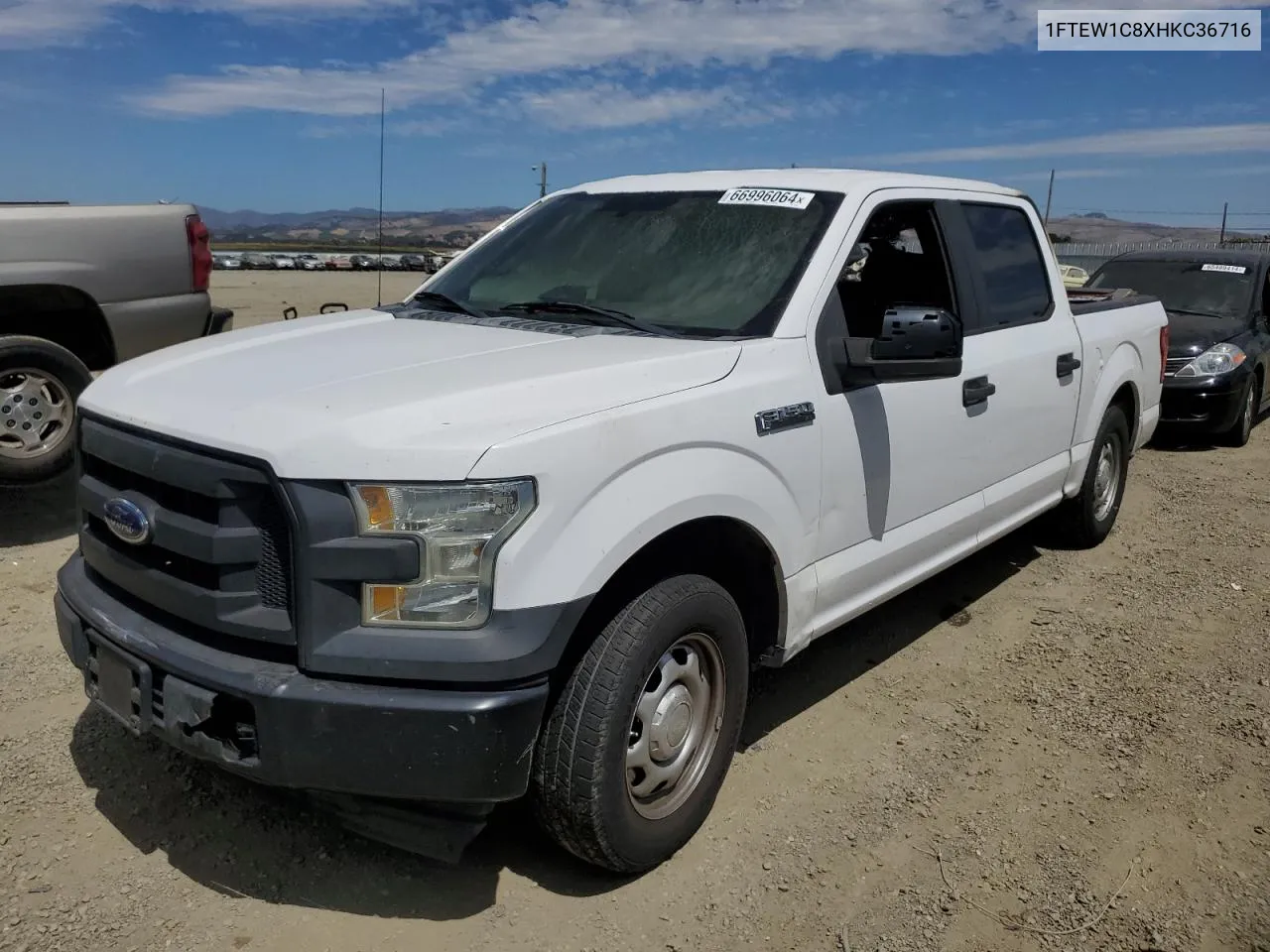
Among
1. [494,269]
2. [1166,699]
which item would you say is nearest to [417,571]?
[494,269]

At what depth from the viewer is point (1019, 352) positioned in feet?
14.7

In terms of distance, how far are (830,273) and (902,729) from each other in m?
1.68

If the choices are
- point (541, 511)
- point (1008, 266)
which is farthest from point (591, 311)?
point (1008, 266)

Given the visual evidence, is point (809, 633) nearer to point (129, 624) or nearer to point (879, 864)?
point (879, 864)

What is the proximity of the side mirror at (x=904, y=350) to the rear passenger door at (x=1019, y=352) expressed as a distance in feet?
2.85

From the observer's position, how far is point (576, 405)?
8.49 feet

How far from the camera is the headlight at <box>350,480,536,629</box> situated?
2348 millimetres

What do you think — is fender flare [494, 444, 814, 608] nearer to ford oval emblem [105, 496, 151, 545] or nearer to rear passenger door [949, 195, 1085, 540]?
ford oval emblem [105, 496, 151, 545]

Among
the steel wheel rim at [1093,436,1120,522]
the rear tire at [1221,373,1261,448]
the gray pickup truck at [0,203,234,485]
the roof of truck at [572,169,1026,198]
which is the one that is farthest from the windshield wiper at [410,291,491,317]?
the rear tire at [1221,373,1261,448]

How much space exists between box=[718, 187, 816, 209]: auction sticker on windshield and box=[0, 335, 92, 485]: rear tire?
3.31 meters

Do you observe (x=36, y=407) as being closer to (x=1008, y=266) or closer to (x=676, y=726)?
(x=676, y=726)

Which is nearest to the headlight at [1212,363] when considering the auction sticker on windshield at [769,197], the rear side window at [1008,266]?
the rear side window at [1008,266]

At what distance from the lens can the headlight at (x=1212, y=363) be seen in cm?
907

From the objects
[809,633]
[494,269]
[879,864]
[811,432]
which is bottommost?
[879,864]
